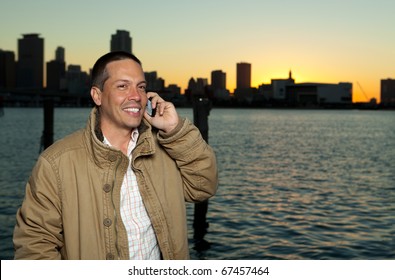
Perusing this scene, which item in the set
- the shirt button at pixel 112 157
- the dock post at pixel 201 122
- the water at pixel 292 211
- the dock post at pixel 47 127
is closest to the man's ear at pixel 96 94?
the shirt button at pixel 112 157

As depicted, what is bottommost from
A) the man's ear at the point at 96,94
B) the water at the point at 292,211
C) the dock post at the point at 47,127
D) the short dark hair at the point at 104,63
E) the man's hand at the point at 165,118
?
the water at the point at 292,211

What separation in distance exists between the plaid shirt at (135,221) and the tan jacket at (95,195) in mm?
62

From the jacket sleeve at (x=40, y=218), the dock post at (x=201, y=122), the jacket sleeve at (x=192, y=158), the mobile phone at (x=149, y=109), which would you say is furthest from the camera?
the dock post at (x=201, y=122)

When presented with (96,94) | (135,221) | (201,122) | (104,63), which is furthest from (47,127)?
(135,221)

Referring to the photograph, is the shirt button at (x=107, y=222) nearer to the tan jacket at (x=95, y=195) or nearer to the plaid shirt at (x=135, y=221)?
the tan jacket at (x=95, y=195)

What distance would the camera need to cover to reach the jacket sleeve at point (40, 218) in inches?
116

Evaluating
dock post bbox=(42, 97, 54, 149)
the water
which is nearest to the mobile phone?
the water

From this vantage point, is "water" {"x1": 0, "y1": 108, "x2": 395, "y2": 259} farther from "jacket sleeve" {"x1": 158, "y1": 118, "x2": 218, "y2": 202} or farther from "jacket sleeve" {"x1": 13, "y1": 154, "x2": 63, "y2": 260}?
"jacket sleeve" {"x1": 13, "y1": 154, "x2": 63, "y2": 260}

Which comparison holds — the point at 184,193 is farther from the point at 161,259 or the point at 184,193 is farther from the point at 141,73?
the point at 141,73

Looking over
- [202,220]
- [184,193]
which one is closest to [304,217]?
[202,220]

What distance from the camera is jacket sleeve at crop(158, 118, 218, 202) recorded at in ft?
10.7

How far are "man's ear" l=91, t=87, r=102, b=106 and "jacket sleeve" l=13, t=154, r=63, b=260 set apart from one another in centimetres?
54

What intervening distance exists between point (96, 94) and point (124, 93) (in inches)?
9.2

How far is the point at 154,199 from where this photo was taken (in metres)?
3.19
